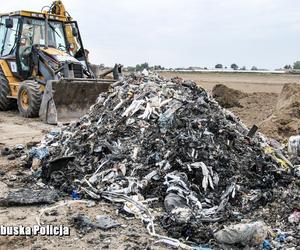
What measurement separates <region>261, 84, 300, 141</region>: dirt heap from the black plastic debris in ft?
18.1

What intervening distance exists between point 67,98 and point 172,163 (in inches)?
246

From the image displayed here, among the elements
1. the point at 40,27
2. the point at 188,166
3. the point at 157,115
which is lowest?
the point at 188,166

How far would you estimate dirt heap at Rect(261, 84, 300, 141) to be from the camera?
10414 millimetres

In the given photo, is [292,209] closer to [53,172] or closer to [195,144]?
[195,144]

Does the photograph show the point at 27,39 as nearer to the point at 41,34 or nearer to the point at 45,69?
the point at 41,34

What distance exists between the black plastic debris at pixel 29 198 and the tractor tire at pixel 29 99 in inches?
245

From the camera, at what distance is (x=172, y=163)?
6102 millimetres

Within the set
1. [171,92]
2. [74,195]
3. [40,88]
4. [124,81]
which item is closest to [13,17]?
[40,88]

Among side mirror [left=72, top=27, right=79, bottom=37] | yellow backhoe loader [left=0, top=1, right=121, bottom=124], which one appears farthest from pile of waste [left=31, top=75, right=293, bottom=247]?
side mirror [left=72, top=27, right=79, bottom=37]

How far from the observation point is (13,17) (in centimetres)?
1305

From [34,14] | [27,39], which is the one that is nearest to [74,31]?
[34,14]

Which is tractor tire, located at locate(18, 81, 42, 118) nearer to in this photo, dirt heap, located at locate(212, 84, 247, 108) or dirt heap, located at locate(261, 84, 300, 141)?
dirt heap, located at locate(261, 84, 300, 141)

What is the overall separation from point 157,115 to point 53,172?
161 cm

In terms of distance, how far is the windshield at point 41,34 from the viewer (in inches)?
514
